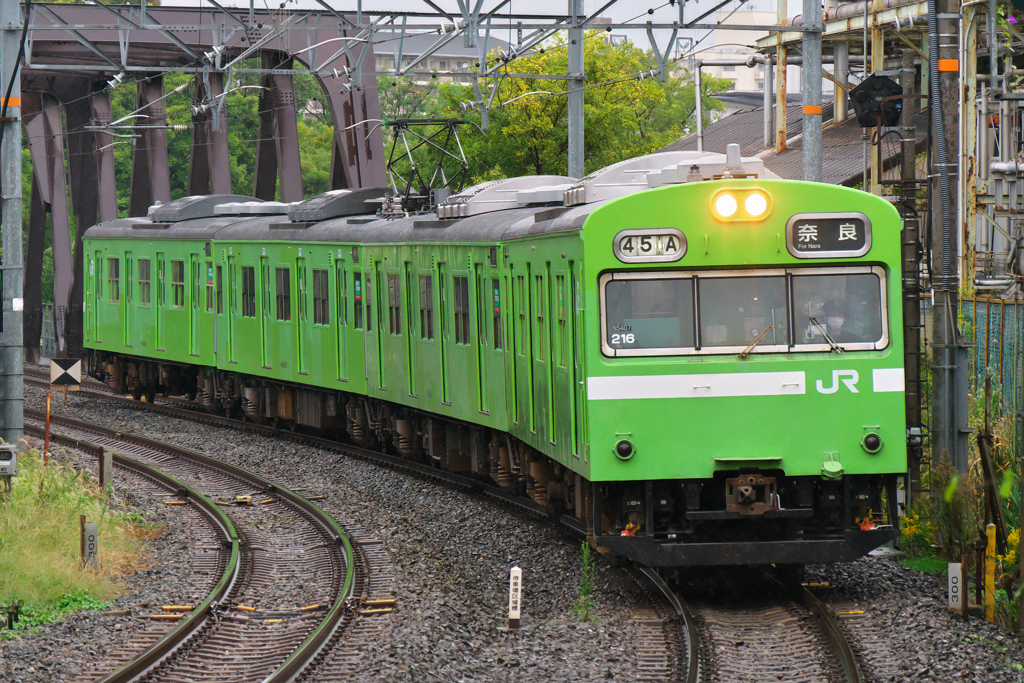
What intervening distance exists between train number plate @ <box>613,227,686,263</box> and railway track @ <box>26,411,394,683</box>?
2959 millimetres

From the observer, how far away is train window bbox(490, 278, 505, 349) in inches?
513

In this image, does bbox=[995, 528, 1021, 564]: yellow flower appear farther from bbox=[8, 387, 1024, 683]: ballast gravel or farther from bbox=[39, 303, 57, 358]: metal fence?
bbox=[39, 303, 57, 358]: metal fence

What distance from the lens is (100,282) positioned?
26.6 metres

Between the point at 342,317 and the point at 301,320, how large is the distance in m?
1.37

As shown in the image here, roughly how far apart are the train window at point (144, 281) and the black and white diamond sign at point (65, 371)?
7471 millimetres

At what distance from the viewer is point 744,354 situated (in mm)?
9461

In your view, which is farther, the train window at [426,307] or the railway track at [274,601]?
the train window at [426,307]

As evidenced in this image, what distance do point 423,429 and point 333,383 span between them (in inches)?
86.7

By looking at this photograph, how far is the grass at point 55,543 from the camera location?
34.6 ft

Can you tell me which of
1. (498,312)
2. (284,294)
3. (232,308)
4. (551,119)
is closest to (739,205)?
(498,312)

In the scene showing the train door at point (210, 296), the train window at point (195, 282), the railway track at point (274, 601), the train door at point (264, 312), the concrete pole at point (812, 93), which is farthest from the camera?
the train window at point (195, 282)

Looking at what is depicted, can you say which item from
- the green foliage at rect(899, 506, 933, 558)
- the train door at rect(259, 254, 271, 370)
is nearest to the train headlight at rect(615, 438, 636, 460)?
the green foliage at rect(899, 506, 933, 558)

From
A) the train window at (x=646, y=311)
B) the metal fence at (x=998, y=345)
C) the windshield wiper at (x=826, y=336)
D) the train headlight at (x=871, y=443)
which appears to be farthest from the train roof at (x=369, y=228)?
the metal fence at (x=998, y=345)

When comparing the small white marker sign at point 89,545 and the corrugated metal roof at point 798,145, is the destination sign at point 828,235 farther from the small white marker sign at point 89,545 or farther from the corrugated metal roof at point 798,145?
the corrugated metal roof at point 798,145
